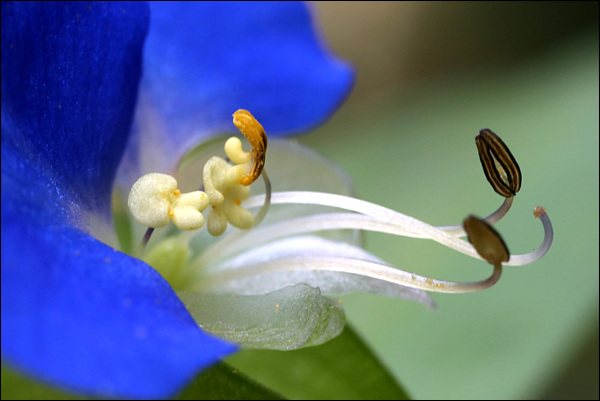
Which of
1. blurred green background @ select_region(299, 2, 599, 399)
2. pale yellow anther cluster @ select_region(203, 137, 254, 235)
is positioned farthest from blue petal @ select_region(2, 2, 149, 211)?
blurred green background @ select_region(299, 2, 599, 399)

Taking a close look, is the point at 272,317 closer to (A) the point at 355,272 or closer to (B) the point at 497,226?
(A) the point at 355,272

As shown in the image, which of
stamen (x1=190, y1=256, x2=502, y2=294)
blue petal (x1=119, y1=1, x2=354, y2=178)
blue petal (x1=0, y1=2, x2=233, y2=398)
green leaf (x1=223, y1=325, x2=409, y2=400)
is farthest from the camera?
blue petal (x1=119, y1=1, x2=354, y2=178)

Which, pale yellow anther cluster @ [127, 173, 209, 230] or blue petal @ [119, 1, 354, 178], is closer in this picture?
pale yellow anther cluster @ [127, 173, 209, 230]

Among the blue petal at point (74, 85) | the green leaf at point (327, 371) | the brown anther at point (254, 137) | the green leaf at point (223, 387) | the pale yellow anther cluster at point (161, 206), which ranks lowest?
the green leaf at point (327, 371)

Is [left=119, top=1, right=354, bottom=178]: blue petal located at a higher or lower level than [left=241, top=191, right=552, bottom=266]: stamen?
higher

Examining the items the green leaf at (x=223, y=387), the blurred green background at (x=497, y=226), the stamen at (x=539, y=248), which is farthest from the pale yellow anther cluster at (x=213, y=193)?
the blurred green background at (x=497, y=226)

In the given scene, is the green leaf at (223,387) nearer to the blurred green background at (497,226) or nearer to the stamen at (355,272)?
the stamen at (355,272)

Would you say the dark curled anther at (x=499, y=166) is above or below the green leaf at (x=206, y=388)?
above

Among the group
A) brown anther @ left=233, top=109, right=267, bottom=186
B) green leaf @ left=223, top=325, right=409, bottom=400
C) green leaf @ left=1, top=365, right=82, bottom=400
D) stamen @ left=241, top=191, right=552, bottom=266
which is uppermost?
brown anther @ left=233, top=109, right=267, bottom=186

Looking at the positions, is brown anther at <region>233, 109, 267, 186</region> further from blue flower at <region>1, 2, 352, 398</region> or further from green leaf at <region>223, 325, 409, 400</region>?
green leaf at <region>223, 325, 409, 400</region>

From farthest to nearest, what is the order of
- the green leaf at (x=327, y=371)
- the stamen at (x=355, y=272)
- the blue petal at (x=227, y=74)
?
1. the blue petal at (x=227, y=74)
2. the green leaf at (x=327, y=371)
3. the stamen at (x=355, y=272)
